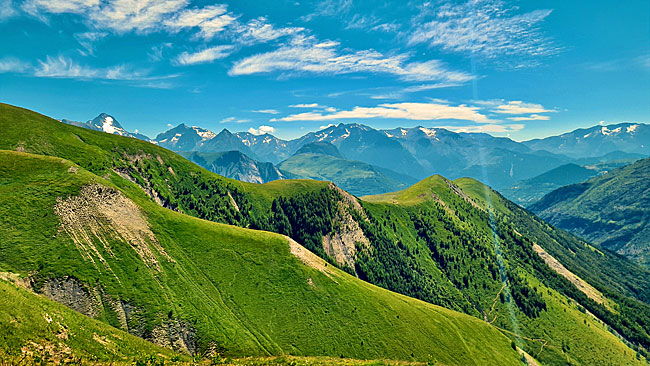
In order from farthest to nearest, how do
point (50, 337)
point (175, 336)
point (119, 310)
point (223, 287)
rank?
point (223, 287), point (175, 336), point (119, 310), point (50, 337)

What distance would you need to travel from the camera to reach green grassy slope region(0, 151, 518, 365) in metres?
70.6

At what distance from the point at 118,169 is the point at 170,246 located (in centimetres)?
9451

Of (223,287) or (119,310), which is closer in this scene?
(119,310)

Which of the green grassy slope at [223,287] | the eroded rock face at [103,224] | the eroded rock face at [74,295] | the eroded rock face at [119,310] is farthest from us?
the eroded rock face at [103,224]

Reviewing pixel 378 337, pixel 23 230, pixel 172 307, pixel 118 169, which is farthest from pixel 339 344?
pixel 118 169

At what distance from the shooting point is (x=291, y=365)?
56781 mm

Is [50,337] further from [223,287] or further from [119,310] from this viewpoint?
[223,287]

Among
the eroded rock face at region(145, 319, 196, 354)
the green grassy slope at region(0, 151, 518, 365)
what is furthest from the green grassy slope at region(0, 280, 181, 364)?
the green grassy slope at region(0, 151, 518, 365)

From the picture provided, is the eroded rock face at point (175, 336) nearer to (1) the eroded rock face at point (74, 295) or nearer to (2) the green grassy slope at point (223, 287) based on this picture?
(2) the green grassy slope at point (223, 287)

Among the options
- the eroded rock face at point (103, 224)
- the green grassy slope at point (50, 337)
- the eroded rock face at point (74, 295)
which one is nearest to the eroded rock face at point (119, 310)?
the eroded rock face at point (74, 295)

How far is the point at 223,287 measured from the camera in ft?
304

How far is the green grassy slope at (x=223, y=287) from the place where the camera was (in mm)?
70625

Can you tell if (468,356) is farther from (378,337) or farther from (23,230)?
(23,230)

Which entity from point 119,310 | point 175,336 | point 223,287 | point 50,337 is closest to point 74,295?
point 119,310
